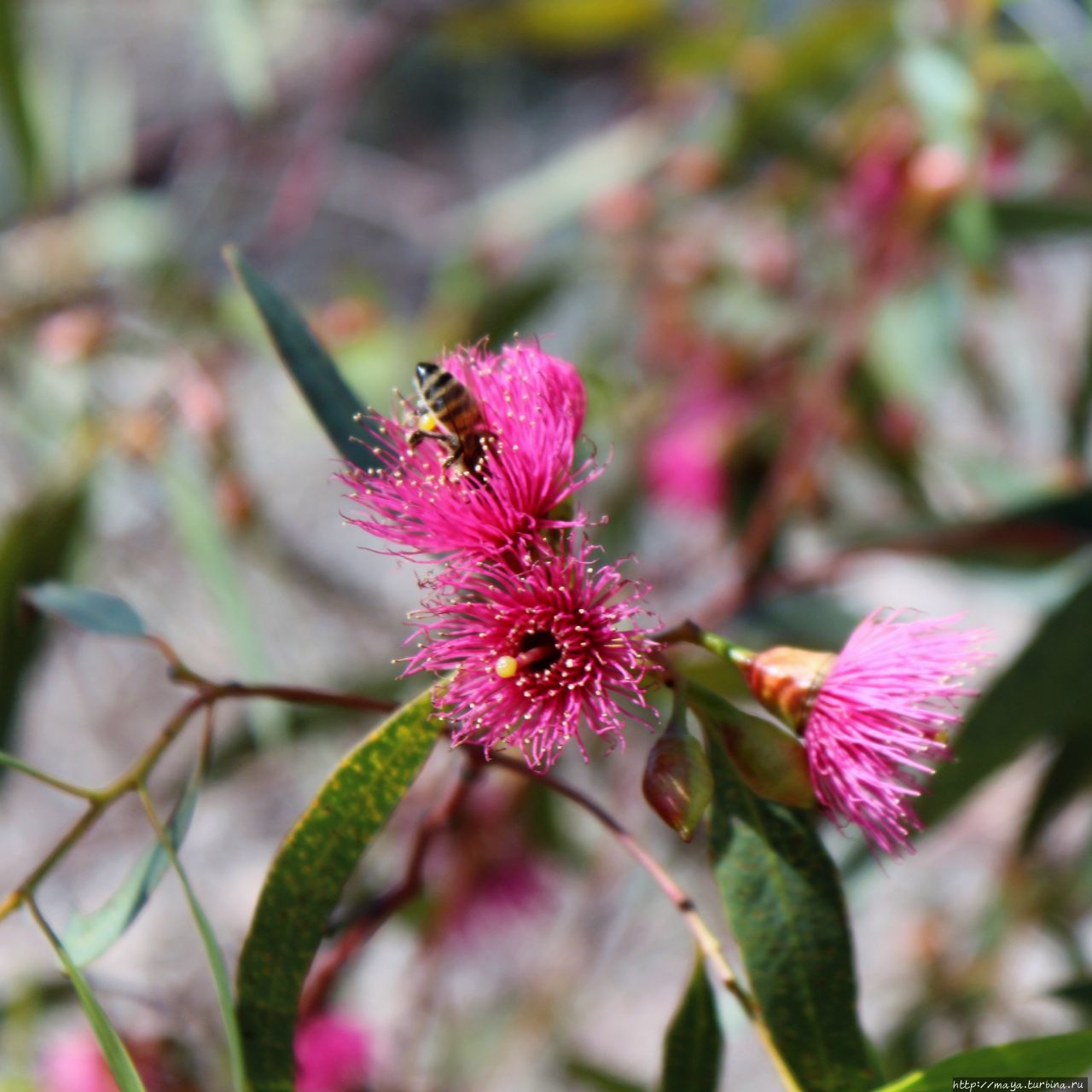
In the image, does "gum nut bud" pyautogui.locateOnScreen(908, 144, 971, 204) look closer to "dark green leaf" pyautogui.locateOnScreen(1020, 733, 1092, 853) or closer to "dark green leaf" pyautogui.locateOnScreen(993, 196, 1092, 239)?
"dark green leaf" pyautogui.locateOnScreen(993, 196, 1092, 239)

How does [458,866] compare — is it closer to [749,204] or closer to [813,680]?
[813,680]

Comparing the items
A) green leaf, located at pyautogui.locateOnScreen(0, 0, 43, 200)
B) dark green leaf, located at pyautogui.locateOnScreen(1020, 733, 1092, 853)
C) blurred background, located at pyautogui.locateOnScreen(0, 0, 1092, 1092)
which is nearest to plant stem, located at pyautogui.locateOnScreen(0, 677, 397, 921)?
blurred background, located at pyautogui.locateOnScreen(0, 0, 1092, 1092)

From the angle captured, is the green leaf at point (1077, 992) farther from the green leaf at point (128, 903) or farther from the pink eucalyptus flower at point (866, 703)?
the green leaf at point (128, 903)

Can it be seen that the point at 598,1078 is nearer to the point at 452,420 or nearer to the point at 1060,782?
the point at 1060,782

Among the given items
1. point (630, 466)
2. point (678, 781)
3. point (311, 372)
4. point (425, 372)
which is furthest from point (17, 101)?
point (678, 781)

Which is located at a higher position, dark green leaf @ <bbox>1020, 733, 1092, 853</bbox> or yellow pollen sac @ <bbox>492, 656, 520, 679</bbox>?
yellow pollen sac @ <bbox>492, 656, 520, 679</bbox>

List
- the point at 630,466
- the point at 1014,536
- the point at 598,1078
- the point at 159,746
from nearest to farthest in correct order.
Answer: the point at 159,746 → the point at 598,1078 → the point at 1014,536 → the point at 630,466

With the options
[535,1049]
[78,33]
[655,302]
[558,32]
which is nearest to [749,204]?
[655,302]
